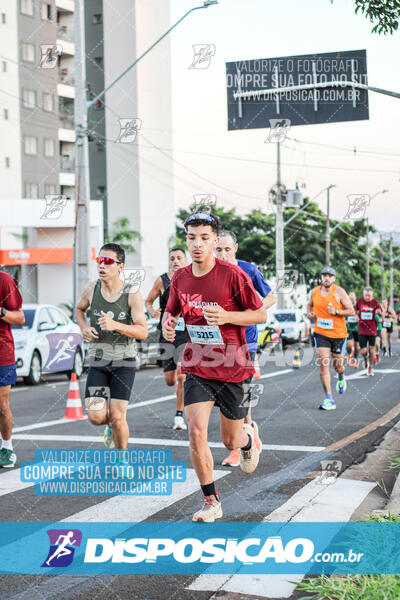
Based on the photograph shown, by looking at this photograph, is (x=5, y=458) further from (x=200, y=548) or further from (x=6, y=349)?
(x=200, y=548)

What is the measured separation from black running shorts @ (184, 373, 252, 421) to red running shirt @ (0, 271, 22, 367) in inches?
90.5

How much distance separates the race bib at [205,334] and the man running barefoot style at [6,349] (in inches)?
92.5

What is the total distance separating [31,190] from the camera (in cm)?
5162

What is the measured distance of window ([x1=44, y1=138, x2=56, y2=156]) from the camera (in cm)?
5231

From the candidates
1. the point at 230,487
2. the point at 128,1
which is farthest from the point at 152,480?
the point at 128,1

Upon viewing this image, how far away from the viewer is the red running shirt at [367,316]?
752 inches

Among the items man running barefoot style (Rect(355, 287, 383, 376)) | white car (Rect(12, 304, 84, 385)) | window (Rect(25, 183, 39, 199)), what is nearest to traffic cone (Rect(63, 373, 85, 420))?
white car (Rect(12, 304, 84, 385))

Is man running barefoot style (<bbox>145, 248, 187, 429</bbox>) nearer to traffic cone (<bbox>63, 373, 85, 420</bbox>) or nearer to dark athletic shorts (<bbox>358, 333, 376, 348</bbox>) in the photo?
traffic cone (<bbox>63, 373, 85, 420</bbox>)

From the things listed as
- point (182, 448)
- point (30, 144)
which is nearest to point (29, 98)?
point (30, 144)

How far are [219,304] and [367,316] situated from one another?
14437 mm

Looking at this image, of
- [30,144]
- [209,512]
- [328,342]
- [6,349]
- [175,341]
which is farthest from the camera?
[30,144]

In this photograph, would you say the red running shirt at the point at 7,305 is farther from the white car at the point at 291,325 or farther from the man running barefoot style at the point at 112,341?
the white car at the point at 291,325

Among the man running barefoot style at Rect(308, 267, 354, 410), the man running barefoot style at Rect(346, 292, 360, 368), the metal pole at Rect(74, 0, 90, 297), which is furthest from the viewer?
the man running barefoot style at Rect(346, 292, 360, 368)

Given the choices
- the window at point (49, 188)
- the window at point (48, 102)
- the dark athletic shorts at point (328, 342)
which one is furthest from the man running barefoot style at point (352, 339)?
the window at point (48, 102)
